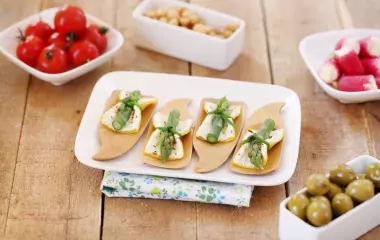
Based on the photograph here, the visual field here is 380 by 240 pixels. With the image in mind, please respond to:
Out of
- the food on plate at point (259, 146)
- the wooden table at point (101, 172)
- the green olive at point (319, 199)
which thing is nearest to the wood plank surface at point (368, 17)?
the wooden table at point (101, 172)

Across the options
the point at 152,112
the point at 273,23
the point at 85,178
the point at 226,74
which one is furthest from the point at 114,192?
the point at 273,23

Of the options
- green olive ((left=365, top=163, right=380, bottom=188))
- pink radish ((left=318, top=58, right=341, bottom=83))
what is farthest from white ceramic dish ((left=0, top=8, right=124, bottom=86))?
green olive ((left=365, top=163, right=380, bottom=188))

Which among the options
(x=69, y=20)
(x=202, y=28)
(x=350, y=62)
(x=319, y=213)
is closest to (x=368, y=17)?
(x=350, y=62)

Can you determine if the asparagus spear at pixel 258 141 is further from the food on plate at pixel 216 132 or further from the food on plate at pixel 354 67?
the food on plate at pixel 354 67

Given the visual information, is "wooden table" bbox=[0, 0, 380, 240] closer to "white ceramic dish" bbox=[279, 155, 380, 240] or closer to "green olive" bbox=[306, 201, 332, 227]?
"white ceramic dish" bbox=[279, 155, 380, 240]

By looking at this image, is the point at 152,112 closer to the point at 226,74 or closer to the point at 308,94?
the point at 226,74
